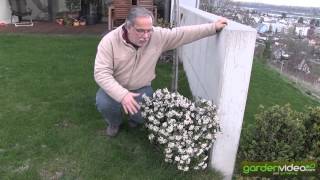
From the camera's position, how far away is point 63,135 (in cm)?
382

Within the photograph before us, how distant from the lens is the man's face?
3.02 m

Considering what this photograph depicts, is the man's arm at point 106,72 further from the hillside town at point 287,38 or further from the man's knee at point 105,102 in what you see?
the hillside town at point 287,38

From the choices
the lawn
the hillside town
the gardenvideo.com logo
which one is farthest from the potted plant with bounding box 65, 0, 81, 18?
the gardenvideo.com logo

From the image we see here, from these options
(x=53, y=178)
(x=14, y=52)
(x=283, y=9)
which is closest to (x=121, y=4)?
(x=14, y=52)

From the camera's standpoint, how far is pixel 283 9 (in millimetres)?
11148

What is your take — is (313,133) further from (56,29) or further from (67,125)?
(56,29)

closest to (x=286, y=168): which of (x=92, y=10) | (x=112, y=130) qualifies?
(x=112, y=130)

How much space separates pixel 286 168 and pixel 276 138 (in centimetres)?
24

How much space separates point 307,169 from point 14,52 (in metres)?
5.82

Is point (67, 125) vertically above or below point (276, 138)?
below

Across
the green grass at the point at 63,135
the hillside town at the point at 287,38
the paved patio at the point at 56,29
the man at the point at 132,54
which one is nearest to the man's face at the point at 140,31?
the man at the point at 132,54

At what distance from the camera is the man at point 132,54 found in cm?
304

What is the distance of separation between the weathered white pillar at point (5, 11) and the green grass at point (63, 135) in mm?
5254

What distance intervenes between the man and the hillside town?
6190 mm
